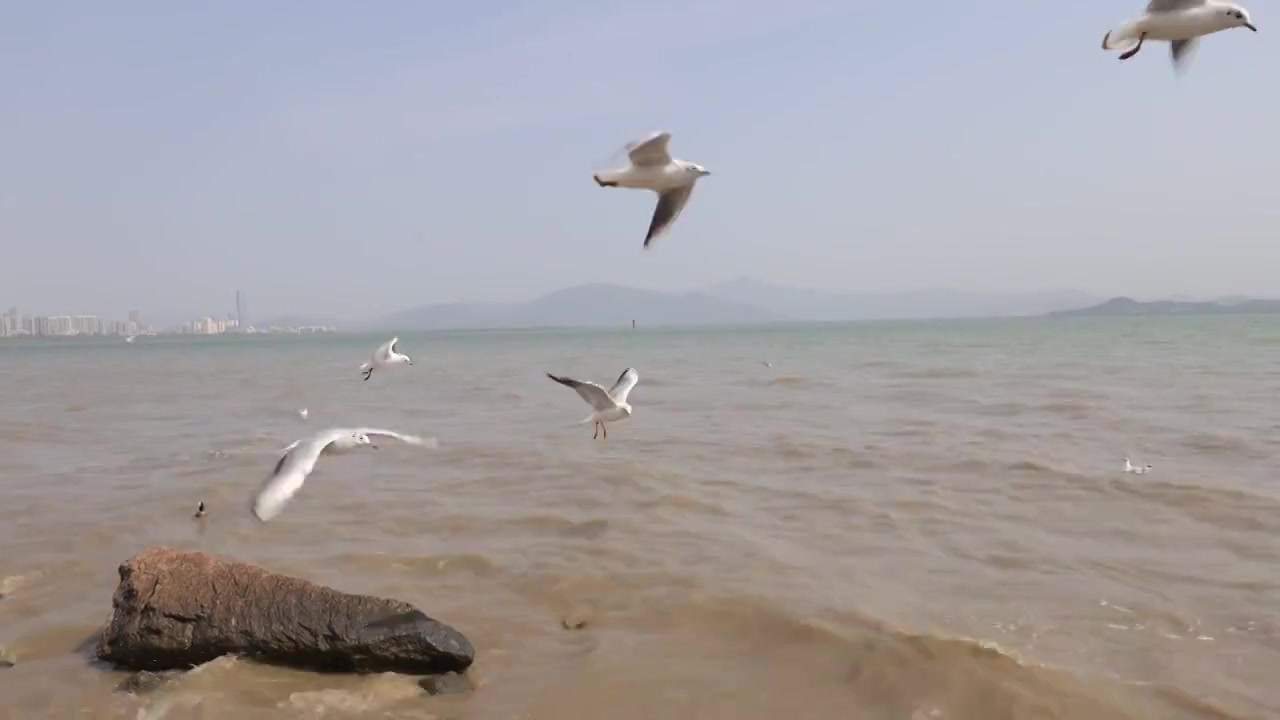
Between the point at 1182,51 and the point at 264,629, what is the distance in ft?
20.4

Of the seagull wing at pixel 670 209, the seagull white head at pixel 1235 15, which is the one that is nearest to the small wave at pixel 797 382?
the seagull wing at pixel 670 209

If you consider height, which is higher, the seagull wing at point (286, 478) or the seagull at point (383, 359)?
the seagull at point (383, 359)

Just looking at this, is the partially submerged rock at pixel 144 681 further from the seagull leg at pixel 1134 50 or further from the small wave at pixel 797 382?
the small wave at pixel 797 382

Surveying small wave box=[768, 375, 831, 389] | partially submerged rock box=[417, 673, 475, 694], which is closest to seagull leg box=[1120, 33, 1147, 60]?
partially submerged rock box=[417, 673, 475, 694]

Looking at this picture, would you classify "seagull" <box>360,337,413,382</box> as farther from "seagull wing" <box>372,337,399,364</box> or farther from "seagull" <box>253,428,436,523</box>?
"seagull" <box>253,428,436,523</box>

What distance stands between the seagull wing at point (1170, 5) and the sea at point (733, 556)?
11.4 feet

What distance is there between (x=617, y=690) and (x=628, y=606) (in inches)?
46.7

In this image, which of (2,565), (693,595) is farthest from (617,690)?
(2,565)

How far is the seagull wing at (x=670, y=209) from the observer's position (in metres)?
7.26

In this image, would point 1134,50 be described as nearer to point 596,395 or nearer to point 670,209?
point 670,209

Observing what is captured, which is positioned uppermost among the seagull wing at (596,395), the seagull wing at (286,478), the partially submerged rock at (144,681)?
the seagull wing at (596,395)

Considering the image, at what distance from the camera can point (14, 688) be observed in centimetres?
470

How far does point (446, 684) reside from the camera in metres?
4.73

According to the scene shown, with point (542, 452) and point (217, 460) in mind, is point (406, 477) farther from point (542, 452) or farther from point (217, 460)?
point (217, 460)
